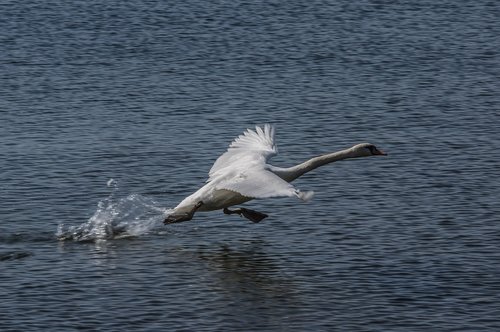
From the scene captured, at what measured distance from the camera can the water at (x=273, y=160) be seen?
1725 cm

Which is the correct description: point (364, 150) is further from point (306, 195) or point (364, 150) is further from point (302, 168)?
point (306, 195)

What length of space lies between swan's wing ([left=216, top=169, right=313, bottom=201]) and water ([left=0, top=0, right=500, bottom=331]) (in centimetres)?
118

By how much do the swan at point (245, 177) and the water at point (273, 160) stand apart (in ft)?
1.92

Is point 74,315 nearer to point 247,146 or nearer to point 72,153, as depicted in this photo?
point 247,146

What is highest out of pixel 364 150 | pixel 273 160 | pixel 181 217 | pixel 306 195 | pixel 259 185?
pixel 306 195

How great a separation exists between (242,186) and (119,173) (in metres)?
6.10

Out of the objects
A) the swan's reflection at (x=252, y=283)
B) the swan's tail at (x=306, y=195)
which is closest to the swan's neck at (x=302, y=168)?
the swan's reflection at (x=252, y=283)

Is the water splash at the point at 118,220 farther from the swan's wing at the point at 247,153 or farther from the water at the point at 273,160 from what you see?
the swan's wing at the point at 247,153

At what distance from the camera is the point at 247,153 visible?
20500mm

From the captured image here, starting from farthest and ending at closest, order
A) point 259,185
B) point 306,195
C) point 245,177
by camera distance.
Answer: point 245,177 < point 259,185 < point 306,195

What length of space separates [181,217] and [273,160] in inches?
221

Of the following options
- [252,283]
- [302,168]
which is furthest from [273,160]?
[252,283]

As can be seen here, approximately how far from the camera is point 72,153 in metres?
24.9

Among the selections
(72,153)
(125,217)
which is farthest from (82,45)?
(125,217)
